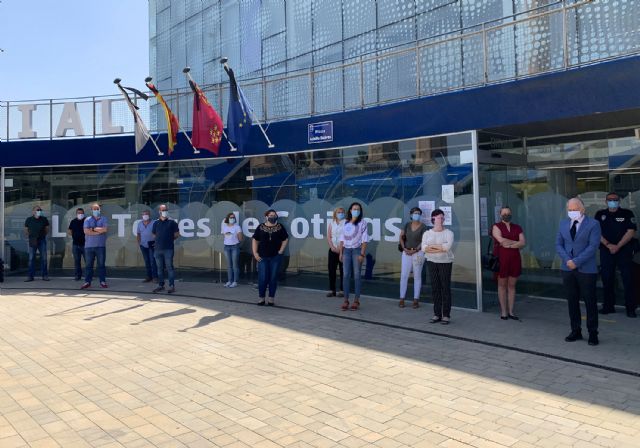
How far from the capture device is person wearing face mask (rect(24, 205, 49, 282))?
14680 mm

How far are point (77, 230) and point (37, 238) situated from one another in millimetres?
1404

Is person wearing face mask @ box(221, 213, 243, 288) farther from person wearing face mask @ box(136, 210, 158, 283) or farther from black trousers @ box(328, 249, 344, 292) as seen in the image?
black trousers @ box(328, 249, 344, 292)

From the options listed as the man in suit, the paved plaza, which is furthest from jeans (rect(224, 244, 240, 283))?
the man in suit

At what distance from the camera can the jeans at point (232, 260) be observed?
522 inches

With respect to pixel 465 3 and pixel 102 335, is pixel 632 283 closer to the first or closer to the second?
pixel 102 335

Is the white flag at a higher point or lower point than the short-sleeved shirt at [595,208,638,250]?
higher

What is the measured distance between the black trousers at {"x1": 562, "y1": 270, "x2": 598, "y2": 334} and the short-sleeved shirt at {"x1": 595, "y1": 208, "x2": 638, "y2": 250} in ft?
7.08

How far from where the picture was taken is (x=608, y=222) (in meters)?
9.16

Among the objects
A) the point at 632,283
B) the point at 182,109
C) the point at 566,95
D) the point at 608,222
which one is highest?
the point at 182,109

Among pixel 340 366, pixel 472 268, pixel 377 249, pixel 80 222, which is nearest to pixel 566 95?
pixel 472 268

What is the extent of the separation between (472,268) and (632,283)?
2637 millimetres

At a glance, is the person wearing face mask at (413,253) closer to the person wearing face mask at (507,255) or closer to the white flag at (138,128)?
the person wearing face mask at (507,255)

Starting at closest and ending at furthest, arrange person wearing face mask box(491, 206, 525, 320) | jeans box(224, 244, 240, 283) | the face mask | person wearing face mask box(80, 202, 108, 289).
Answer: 1. the face mask
2. person wearing face mask box(491, 206, 525, 320)
3. jeans box(224, 244, 240, 283)
4. person wearing face mask box(80, 202, 108, 289)

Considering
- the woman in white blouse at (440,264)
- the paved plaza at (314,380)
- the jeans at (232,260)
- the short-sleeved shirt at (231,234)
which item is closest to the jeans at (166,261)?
the short-sleeved shirt at (231,234)
